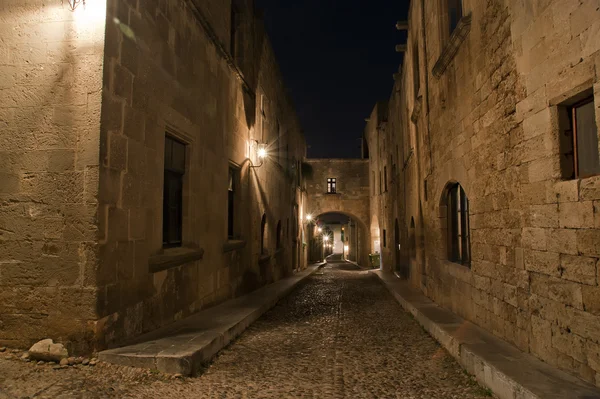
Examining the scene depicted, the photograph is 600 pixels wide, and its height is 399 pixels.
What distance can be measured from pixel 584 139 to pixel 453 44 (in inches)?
131

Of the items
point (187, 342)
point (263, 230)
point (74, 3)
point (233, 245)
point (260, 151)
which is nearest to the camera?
point (74, 3)

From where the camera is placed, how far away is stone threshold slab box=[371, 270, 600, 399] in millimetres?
3178

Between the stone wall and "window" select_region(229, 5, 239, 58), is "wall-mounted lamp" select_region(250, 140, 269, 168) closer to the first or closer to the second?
"window" select_region(229, 5, 239, 58)

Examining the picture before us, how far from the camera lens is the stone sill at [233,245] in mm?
8266

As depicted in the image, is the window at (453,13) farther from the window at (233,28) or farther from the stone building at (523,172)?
the window at (233,28)

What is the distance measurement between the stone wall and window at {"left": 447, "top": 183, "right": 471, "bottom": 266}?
818 inches

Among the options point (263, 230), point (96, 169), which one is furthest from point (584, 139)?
point (263, 230)

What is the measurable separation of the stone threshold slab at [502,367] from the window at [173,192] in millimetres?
3958

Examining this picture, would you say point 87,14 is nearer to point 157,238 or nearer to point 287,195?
point 157,238

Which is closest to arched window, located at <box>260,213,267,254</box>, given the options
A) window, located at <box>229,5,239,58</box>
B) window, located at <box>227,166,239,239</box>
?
window, located at <box>227,166,239,239</box>

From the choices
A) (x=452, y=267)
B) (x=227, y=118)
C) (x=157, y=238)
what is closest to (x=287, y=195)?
(x=227, y=118)

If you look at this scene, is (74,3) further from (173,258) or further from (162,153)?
(173,258)

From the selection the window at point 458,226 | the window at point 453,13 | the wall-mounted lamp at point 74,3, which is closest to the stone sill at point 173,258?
the wall-mounted lamp at point 74,3

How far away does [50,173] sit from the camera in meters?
4.22
